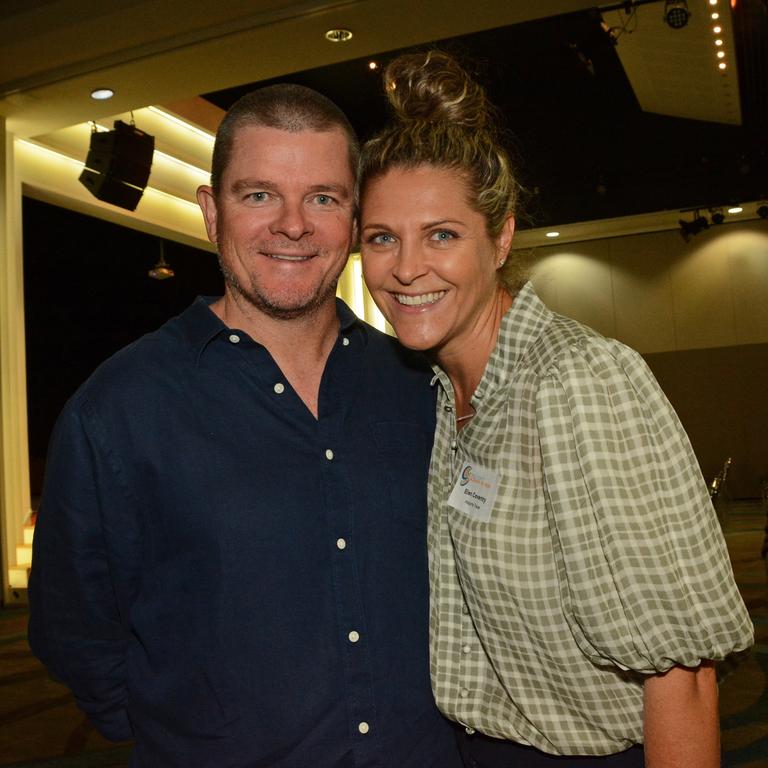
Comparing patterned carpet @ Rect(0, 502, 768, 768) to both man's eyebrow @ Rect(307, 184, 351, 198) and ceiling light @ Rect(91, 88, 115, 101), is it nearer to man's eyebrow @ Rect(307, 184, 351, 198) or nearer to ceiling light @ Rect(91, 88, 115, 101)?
man's eyebrow @ Rect(307, 184, 351, 198)

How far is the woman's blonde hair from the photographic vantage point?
5.52 ft

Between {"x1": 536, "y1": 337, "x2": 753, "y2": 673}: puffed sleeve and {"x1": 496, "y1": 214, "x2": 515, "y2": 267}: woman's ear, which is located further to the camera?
{"x1": 496, "y1": 214, "x2": 515, "y2": 267}: woman's ear

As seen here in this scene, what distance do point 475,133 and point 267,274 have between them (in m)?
0.53

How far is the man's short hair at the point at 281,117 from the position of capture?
6.01 feet

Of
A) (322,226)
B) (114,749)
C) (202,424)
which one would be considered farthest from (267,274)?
(114,749)

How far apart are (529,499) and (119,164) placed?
649cm

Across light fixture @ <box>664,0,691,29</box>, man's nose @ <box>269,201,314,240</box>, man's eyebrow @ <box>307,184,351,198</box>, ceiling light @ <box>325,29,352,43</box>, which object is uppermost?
light fixture @ <box>664,0,691,29</box>

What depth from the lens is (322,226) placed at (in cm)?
183

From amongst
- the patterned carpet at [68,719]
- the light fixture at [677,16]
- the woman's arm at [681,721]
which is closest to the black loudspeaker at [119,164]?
the patterned carpet at [68,719]

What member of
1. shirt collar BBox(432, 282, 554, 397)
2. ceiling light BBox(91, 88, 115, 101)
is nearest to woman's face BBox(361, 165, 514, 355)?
shirt collar BBox(432, 282, 554, 397)

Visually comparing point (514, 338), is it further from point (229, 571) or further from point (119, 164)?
point (119, 164)

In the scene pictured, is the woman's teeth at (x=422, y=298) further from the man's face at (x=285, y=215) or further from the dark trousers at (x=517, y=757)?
the dark trousers at (x=517, y=757)

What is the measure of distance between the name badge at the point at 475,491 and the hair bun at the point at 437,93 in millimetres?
716

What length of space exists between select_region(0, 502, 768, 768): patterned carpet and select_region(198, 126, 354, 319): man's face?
2.73 metres
